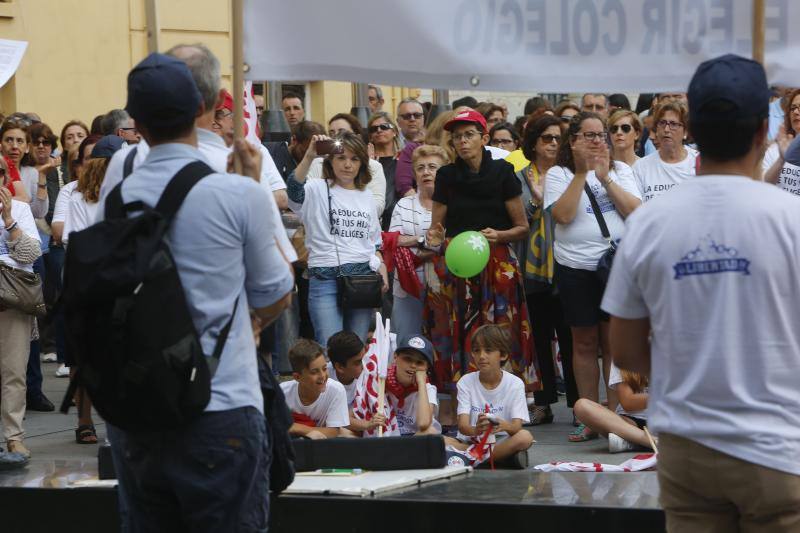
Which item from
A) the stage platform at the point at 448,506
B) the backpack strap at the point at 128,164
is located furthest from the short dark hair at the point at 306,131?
the backpack strap at the point at 128,164

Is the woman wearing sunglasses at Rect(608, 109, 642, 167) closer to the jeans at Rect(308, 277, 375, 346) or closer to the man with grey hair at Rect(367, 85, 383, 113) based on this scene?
the jeans at Rect(308, 277, 375, 346)

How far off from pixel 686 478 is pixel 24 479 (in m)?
4.05

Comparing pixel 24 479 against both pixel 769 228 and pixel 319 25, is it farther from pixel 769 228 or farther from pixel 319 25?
pixel 769 228

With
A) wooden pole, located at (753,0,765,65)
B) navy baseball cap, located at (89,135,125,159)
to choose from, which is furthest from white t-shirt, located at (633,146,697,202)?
wooden pole, located at (753,0,765,65)

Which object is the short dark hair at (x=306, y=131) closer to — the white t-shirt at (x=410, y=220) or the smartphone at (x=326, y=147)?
the white t-shirt at (x=410, y=220)

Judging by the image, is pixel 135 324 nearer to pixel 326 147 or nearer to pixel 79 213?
pixel 79 213

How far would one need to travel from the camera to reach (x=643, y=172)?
8.77 meters

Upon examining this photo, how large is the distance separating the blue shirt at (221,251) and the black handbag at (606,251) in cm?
479

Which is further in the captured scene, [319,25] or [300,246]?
[319,25]

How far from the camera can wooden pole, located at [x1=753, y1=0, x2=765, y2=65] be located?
4586 millimetres

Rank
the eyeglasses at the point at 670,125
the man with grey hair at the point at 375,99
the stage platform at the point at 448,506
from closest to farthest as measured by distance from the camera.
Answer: the stage platform at the point at 448,506
the eyeglasses at the point at 670,125
the man with grey hair at the point at 375,99

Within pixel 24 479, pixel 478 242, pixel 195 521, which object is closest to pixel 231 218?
pixel 195 521

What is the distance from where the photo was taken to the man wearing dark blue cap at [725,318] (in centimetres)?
328

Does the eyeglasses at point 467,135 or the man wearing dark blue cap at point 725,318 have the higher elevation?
the eyeglasses at point 467,135
